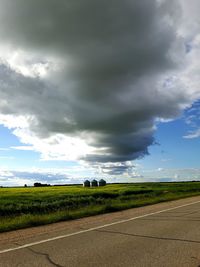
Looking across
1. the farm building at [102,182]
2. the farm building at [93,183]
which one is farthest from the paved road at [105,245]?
the farm building at [102,182]

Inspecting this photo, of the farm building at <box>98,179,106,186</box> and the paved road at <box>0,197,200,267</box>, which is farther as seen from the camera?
the farm building at <box>98,179,106,186</box>

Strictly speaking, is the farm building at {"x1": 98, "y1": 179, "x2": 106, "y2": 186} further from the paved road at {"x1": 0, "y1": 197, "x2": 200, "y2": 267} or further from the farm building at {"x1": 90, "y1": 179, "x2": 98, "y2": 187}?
the paved road at {"x1": 0, "y1": 197, "x2": 200, "y2": 267}

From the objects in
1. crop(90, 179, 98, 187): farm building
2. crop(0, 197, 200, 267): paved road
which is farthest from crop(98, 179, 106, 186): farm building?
crop(0, 197, 200, 267): paved road

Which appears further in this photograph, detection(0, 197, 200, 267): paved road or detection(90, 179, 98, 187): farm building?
detection(90, 179, 98, 187): farm building

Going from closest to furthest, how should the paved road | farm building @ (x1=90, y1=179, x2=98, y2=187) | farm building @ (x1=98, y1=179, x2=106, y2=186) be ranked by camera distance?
the paved road, farm building @ (x1=90, y1=179, x2=98, y2=187), farm building @ (x1=98, y1=179, x2=106, y2=186)

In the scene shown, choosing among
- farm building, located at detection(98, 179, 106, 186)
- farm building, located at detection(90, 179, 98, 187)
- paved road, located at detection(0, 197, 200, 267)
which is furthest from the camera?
farm building, located at detection(98, 179, 106, 186)

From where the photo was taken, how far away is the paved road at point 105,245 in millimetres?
7191

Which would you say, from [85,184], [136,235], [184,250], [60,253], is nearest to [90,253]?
[60,253]

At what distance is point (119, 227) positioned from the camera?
1205 cm

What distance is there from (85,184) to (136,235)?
261 ft

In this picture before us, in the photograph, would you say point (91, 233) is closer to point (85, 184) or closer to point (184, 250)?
point (184, 250)

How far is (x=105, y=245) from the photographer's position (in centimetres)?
886

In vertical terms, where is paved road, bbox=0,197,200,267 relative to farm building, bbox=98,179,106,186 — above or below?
below

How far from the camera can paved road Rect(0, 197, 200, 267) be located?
719 cm
